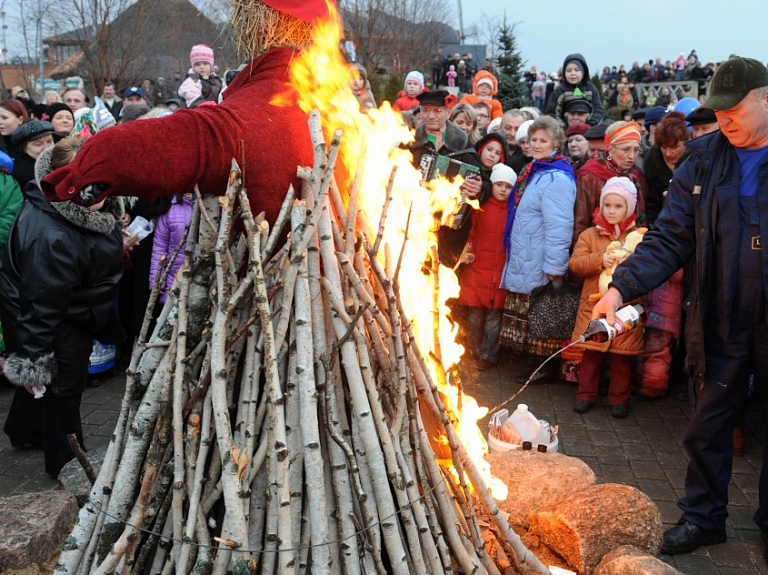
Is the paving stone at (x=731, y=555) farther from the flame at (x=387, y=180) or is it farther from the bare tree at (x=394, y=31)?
the bare tree at (x=394, y=31)

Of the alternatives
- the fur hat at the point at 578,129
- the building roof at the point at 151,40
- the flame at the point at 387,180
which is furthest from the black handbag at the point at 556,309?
the building roof at the point at 151,40

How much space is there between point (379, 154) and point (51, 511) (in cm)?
241

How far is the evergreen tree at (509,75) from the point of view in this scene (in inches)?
787

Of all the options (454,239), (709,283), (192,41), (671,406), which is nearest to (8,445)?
(454,239)

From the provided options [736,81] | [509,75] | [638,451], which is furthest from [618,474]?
[509,75]

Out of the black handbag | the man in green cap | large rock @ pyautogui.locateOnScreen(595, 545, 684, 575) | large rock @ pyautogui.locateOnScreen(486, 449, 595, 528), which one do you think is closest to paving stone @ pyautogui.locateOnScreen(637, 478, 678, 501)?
the man in green cap

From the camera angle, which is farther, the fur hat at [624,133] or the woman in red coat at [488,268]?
the woman in red coat at [488,268]

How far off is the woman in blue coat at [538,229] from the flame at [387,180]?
136 inches

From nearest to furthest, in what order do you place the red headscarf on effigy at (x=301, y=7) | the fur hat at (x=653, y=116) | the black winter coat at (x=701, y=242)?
the red headscarf on effigy at (x=301, y=7), the black winter coat at (x=701, y=242), the fur hat at (x=653, y=116)

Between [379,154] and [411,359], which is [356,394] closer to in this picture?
[411,359]

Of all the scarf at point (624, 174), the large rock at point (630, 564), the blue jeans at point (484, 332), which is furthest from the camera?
the blue jeans at point (484, 332)

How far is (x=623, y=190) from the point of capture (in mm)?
6246

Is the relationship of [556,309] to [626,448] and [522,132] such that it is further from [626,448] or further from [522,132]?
[522,132]

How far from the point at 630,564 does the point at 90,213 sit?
12.3ft
